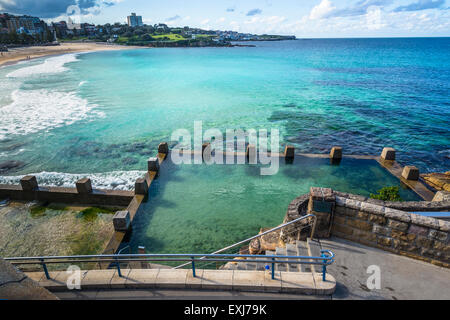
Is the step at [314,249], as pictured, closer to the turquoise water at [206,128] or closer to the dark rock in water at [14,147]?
the turquoise water at [206,128]

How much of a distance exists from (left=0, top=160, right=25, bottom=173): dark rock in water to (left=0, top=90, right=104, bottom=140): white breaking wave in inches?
277

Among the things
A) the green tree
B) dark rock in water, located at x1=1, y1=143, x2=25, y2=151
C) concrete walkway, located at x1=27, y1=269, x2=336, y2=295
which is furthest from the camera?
dark rock in water, located at x1=1, y1=143, x2=25, y2=151

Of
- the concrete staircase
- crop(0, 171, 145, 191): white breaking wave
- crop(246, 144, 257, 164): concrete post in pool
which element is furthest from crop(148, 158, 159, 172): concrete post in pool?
the concrete staircase

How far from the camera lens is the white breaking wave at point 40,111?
2938 centimetres

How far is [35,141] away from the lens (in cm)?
2559

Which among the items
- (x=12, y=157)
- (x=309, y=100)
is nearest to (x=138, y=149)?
(x=12, y=157)

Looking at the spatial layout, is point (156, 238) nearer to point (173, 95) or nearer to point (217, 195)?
point (217, 195)

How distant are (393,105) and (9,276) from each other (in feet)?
158

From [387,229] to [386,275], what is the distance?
1179mm

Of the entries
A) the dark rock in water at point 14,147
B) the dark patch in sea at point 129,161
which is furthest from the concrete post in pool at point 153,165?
the dark rock in water at point 14,147

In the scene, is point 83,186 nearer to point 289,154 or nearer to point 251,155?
point 251,155

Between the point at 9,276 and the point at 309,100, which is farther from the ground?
the point at 9,276

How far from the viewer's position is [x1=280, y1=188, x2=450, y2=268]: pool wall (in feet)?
21.8

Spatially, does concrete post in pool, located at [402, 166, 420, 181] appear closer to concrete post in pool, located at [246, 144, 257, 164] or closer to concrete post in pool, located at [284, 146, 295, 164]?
concrete post in pool, located at [284, 146, 295, 164]
